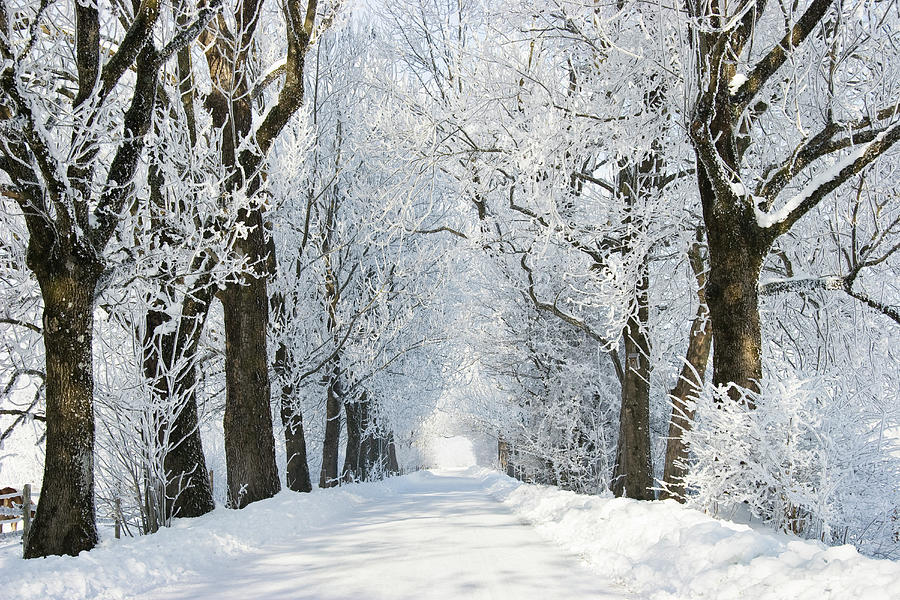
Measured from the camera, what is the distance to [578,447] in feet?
61.1

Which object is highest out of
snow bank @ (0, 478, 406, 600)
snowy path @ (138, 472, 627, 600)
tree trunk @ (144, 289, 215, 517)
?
tree trunk @ (144, 289, 215, 517)

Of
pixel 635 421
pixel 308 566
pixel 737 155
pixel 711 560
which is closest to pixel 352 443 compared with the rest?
pixel 635 421

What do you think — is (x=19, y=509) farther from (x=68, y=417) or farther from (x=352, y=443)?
(x=352, y=443)

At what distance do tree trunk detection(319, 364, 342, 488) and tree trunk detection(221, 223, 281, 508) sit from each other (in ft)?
21.2

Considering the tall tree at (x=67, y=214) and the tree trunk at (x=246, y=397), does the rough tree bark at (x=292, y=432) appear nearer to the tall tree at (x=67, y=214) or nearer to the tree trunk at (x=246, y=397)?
the tree trunk at (x=246, y=397)

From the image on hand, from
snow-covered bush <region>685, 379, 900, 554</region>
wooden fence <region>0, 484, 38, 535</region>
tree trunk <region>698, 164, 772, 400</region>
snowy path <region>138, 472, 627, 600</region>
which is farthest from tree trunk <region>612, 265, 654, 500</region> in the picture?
wooden fence <region>0, 484, 38, 535</region>

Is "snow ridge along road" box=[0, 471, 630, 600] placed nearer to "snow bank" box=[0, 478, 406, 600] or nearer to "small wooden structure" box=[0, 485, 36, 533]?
"snow bank" box=[0, 478, 406, 600]

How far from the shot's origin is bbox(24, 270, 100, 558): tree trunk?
18.2 ft

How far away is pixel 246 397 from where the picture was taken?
10.0 metres

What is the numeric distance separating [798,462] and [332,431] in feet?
47.6

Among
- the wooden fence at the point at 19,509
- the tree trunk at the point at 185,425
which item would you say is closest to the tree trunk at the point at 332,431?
the wooden fence at the point at 19,509

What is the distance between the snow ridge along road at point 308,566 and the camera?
15.1 ft

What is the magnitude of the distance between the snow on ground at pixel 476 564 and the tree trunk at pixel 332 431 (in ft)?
29.4

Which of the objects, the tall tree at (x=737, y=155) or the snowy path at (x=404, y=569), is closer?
the snowy path at (x=404, y=569)
